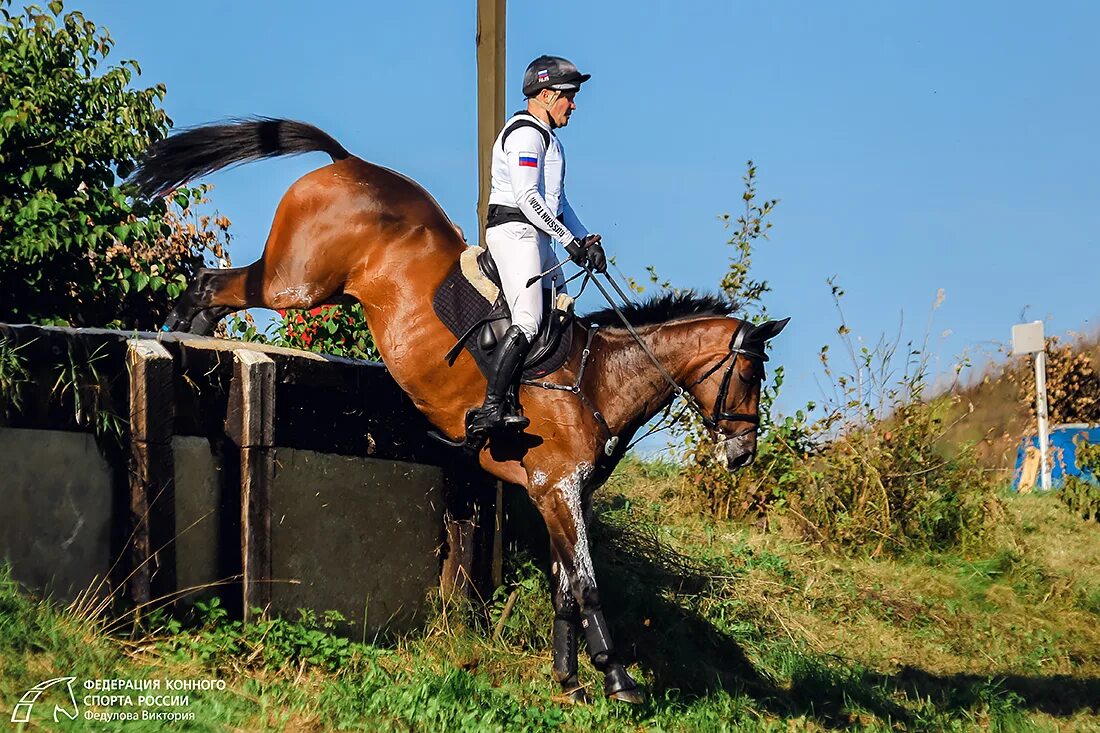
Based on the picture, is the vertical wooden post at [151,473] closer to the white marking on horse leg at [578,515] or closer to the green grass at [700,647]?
the green grass at [700,647]

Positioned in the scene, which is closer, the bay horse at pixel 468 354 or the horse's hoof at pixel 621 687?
the horse's hoof at pixel 621 687

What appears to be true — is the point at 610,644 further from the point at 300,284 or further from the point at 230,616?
the point at 300,284

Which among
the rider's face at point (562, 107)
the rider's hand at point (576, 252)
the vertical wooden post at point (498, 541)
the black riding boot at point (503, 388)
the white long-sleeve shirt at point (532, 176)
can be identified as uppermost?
the rider's face at point (562, 107)

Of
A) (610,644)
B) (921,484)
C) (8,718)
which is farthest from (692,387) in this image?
(921,484)

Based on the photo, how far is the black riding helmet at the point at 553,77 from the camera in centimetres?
768

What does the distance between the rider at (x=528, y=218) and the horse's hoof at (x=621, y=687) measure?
1510mm

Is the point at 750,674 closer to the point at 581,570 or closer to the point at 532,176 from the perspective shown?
the point at 581,570

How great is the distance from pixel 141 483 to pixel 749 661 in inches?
182

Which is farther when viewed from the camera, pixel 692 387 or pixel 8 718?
pixel 692 387

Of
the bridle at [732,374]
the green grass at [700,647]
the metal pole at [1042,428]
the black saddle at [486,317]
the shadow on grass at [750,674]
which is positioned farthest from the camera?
the metal pole at [1042,428]

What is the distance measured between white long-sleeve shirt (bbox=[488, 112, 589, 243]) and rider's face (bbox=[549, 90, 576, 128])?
0.08 meters

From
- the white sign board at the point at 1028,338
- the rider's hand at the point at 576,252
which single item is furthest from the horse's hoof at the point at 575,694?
the white sign board at the point at 1028,338

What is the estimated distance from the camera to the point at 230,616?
7.03 metres

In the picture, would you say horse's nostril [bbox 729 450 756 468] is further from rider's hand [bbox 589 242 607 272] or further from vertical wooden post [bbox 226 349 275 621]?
vertical wooden post [bbox 226 349 275 621]
